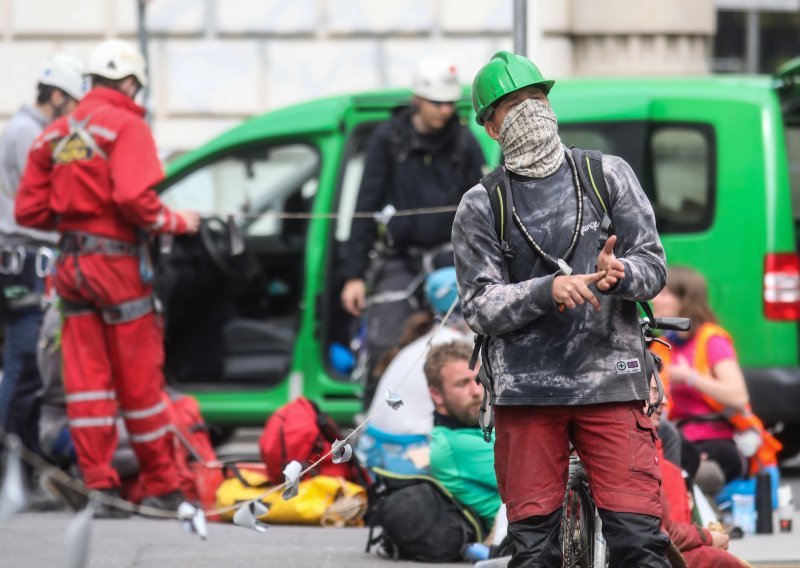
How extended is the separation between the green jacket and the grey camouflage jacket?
183cm

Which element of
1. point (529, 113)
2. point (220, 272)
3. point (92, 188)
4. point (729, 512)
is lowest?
point (729, 512)

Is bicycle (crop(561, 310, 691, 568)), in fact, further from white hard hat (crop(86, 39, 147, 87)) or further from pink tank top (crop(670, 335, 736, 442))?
white hard hat (crop(86, 39, 147, 87))

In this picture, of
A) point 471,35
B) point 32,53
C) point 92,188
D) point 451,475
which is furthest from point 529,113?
point 32,53

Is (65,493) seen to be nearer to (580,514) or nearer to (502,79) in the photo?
(580,514)

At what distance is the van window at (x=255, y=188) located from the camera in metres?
9.41

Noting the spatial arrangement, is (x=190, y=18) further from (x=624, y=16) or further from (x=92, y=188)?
(x=92, y=188)

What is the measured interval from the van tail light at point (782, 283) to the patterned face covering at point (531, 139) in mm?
3762

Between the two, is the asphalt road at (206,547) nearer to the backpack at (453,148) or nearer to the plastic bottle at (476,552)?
the plastic bottle at (476,552)

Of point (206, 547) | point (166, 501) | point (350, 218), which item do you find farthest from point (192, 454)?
point (350, 218)

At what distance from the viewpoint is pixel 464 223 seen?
4.81 metres

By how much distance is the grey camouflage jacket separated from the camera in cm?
472

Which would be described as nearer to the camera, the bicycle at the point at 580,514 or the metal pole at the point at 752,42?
the bicycle at the point at 580,514

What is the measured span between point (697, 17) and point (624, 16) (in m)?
0.66

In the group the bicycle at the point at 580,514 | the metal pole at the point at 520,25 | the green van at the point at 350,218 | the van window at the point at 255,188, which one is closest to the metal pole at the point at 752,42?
the green van at the point at 350,218
